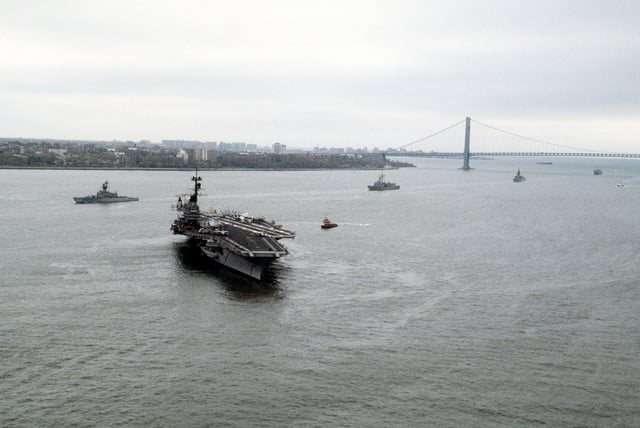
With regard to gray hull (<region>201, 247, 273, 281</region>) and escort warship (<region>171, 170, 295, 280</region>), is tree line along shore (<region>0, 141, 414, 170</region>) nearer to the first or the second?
escort warship (<region>171, 170, 295, 280</region>)

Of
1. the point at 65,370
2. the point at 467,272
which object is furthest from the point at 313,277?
the point at 65,370

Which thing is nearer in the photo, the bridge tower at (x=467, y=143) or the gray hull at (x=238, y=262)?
the gray hull at (x=238, y=262)

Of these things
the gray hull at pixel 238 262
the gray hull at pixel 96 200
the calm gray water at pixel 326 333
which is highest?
the gray hull at pixel 96 200

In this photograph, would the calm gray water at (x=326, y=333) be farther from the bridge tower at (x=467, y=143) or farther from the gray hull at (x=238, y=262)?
the bridge tower at (x=467, y=143)

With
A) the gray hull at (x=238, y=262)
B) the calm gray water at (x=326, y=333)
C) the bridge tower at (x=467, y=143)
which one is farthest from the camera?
the bridge tower at (x=467, y=143)

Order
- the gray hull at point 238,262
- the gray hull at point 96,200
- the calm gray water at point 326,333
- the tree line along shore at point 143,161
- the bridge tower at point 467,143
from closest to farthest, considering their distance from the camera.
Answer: the calm gray water at point 326,333, the gray hull at point 238,262, the gray hull at point 96,200, the tree line along shore at point 143,161, the bridge tower at point 467,143

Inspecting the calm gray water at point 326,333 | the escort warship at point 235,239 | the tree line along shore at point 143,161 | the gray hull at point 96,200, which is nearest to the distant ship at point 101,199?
the gray hull at point 96,200
